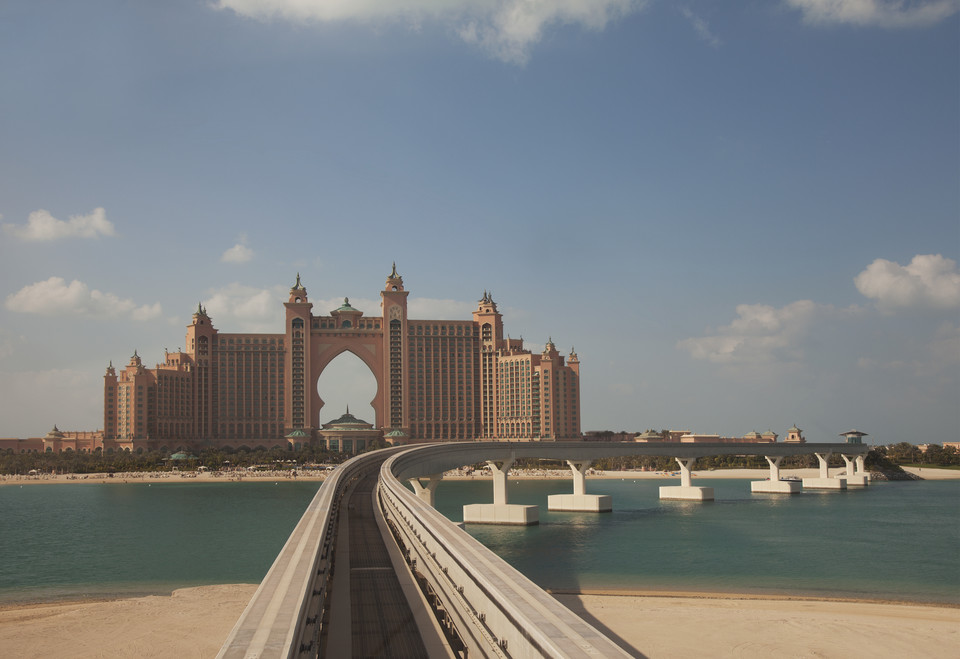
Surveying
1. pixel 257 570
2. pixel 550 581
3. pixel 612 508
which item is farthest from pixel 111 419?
pixel 550 581

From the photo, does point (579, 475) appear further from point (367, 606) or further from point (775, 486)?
point (367, 606)

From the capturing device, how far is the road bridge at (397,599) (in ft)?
46.6

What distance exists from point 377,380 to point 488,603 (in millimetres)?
165605

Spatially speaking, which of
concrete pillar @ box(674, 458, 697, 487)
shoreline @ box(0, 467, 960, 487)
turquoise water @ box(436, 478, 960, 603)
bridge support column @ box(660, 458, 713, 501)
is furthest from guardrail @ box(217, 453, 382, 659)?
shoreline @ box(0, 467, 960, 487)

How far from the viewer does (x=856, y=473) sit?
148 metres

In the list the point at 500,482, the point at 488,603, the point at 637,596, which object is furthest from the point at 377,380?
the point at 488,603

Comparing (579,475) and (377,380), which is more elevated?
(377,380)

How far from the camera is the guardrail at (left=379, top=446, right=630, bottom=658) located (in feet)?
44.4

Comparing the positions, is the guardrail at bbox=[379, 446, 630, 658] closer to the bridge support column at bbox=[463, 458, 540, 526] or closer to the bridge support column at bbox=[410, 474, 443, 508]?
the bridge support column at bbox=[410, 474, 443, 508]

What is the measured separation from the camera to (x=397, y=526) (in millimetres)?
35969

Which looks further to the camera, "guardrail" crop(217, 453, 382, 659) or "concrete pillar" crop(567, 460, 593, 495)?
"concrete pillar" crop(567, 460, 593, 495)

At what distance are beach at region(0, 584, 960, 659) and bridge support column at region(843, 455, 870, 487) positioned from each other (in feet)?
363

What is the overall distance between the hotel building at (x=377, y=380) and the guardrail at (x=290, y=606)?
15029cm

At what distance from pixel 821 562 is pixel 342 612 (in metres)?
40.7
